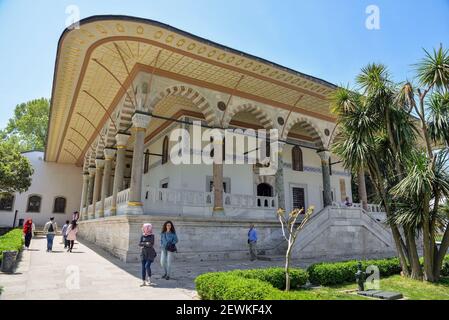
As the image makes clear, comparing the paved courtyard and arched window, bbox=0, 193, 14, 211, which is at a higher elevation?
arched window, bbox=0, 193, 14, 211

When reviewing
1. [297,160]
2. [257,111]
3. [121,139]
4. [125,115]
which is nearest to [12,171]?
[121,139]

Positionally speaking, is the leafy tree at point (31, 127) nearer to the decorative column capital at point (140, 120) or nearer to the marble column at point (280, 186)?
the decorative column capital at point (140, 120)

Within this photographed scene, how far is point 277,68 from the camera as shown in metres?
10.1

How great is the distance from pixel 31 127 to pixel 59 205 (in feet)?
44.3

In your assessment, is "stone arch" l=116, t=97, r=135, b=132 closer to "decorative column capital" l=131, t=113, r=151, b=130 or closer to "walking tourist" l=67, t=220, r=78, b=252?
"decorative column capital" l=131, t=113, r=151, b=130

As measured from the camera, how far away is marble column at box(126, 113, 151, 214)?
8625 mm

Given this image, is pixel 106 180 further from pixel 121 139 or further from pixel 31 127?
pixel 31 127

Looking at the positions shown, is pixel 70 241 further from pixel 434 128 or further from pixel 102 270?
pixel 434 128

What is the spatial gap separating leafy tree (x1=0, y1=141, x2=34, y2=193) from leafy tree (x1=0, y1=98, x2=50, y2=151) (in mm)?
13720

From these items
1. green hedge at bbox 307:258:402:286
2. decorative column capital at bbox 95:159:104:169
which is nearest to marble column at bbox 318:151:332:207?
green hedge at bbox 307:258:402:286
